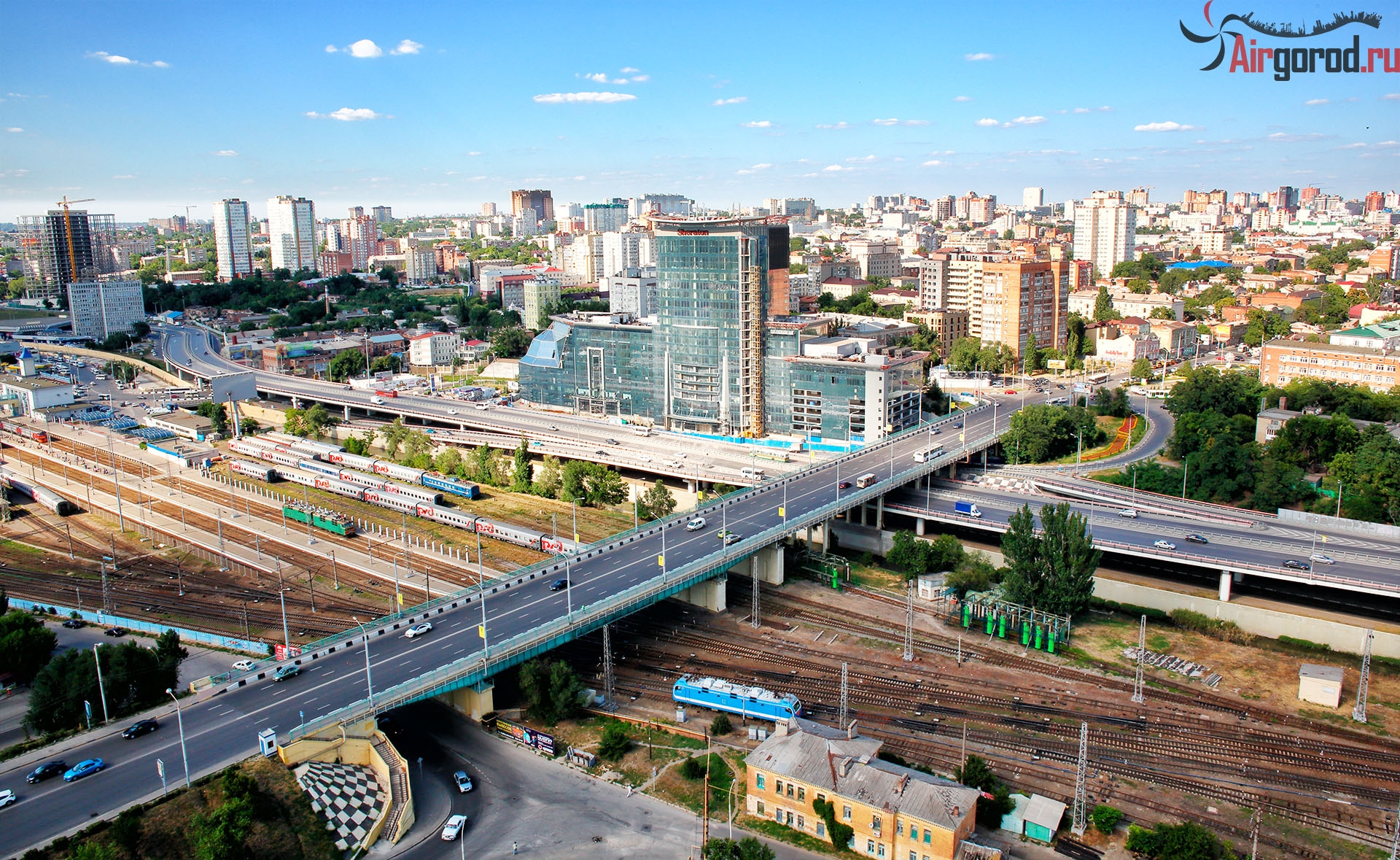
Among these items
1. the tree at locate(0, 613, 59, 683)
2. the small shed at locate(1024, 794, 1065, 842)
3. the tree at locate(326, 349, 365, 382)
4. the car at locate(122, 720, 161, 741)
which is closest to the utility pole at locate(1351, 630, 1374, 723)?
the small shed at locate(1024, 794, 1065, 842)

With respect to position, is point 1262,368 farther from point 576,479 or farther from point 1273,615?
point 576,479

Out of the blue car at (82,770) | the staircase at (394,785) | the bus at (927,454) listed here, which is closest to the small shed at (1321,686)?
the bus at (927,454)

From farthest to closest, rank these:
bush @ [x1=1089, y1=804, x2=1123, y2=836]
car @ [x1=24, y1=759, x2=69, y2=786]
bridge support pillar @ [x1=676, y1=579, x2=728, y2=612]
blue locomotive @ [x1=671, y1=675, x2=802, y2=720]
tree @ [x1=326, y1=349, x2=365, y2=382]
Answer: tree @ [x1=326, y1=349, x2=365, y2=382], bridge support pillar @ [x1=676, y1=579, x2=728, y2=612], blue locomotive @ [x1=671, y1=675, x2=802, y2=720], car @ [x1=24, y1=759, x2=69, y2=786], bush @ [x1=1089, y1=804, x2=1123, y2=836]

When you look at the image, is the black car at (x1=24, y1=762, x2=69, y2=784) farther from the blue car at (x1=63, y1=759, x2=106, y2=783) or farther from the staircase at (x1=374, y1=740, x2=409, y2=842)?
the staircase at (x1=374, y1=740, x2=409, y2=842)

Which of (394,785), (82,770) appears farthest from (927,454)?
(82,770)

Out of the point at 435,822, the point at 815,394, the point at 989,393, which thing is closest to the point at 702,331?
the point at 815,394

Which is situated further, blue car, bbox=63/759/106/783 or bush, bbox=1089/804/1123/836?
blue car, bbox=63/759/106/783
